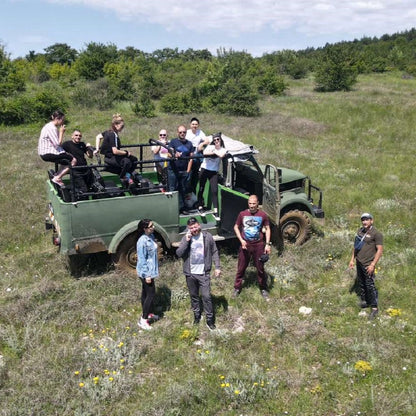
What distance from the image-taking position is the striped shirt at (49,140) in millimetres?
7438

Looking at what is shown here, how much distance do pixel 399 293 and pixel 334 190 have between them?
5843 mm

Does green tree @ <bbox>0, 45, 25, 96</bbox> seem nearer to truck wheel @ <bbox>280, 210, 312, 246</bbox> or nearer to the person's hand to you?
truck wheel @ <bbox>280, 210, 312, 246</bbox>

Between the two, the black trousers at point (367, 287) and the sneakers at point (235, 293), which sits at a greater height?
the black trousers at point (367, 287)

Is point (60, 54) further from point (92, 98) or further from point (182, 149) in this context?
point (182, 149)

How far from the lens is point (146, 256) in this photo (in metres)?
6.17

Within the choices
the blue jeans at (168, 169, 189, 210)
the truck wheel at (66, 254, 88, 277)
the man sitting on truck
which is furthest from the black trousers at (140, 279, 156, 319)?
the man sitting on truck

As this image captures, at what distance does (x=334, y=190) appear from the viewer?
41.4ft

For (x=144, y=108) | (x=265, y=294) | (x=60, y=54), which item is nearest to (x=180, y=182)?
(x=265, y=294)

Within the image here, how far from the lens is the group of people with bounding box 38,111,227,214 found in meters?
7.54

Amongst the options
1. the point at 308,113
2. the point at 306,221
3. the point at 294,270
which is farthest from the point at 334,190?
the point at 308,113

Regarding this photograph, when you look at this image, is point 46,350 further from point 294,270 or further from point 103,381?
point 294,270

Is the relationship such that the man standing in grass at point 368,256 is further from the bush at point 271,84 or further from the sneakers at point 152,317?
the bush at point 271,84

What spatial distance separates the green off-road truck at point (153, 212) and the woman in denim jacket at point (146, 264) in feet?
4.10

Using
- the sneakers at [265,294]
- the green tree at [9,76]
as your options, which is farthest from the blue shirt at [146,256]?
the green tree at [9,76]
